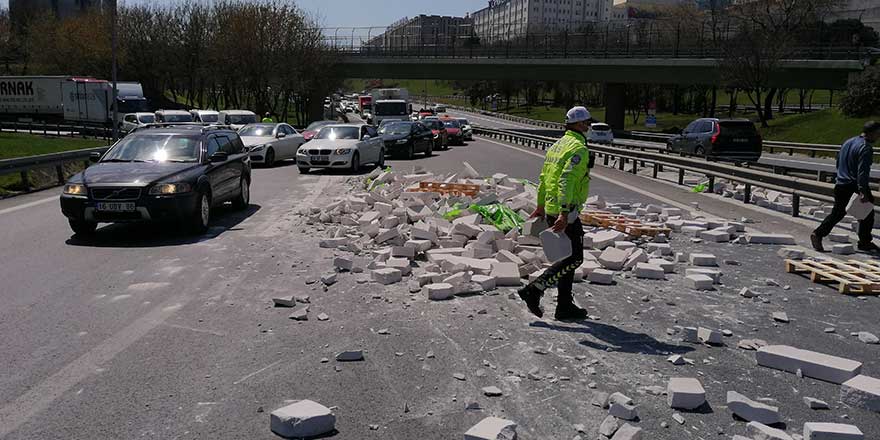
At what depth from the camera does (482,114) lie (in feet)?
354

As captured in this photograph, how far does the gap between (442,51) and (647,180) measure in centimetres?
4469

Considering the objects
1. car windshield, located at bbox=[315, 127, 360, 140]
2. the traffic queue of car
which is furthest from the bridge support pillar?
the traffic queue of car

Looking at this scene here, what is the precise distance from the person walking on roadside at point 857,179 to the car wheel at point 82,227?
10427 millimetres

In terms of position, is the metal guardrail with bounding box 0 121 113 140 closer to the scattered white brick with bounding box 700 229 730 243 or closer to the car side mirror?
the car side mirror

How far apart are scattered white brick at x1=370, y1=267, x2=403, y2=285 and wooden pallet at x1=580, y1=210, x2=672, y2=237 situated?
4.33 meters

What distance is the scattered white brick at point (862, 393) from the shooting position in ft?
15.3

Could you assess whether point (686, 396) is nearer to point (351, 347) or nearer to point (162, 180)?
point (351, 347)

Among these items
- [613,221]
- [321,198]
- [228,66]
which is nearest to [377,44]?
[228,66]

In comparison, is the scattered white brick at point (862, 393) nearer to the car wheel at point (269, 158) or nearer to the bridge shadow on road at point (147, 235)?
the bridge shadow on road at point (147, 235)

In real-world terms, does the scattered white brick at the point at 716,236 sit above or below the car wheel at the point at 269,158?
above

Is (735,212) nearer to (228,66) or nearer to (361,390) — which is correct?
(361,390)

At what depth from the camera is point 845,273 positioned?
8266 millimetres

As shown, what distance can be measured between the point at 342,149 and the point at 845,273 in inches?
684

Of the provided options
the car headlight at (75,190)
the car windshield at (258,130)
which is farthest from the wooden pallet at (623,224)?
the car windshield at (258,130)
